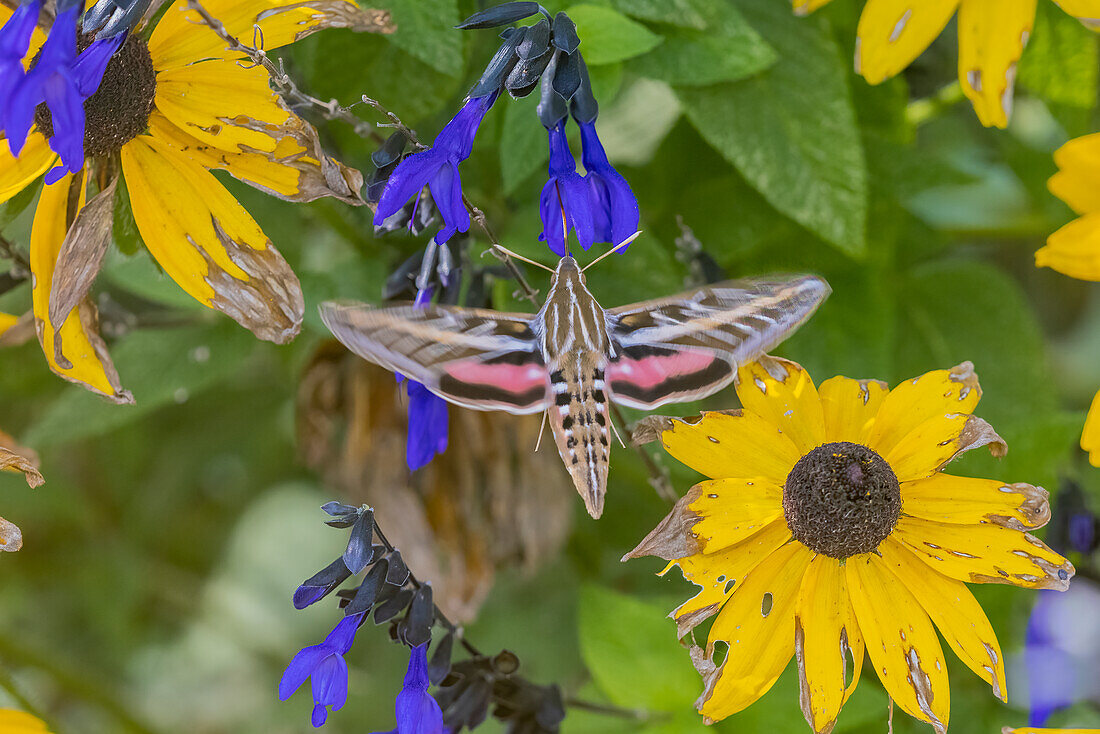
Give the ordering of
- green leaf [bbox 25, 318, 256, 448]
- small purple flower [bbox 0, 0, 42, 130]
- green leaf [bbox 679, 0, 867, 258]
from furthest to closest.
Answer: green leaf [bbox 25, 318, 256, 448]
green leaf [bbox 679, 0, 867, 258]
small purple flower [bbox 0, 0, 42, 130]

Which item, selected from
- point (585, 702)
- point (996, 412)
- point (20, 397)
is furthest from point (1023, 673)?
point (20, 397)

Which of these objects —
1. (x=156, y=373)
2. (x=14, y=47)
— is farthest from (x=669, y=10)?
(x=156, y=373)

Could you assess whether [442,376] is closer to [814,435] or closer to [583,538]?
[814,435]

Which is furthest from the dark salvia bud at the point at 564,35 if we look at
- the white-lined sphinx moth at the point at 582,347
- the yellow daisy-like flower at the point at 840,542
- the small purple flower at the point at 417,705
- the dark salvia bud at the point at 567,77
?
the small purple flower at the point at 417,705

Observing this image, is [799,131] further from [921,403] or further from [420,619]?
[420,619]

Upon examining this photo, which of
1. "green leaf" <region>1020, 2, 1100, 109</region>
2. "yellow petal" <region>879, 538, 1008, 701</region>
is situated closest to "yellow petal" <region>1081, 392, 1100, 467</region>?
"yellow petal" <region>879, 538, 1008, 701</region>

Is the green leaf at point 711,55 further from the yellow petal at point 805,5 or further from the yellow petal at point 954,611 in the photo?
the yellow petal at point 954,611

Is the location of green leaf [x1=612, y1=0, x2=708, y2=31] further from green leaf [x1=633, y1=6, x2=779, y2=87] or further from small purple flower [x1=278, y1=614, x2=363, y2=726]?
small purple flower [x1=278, y1=614, x2=363, y2=726]
